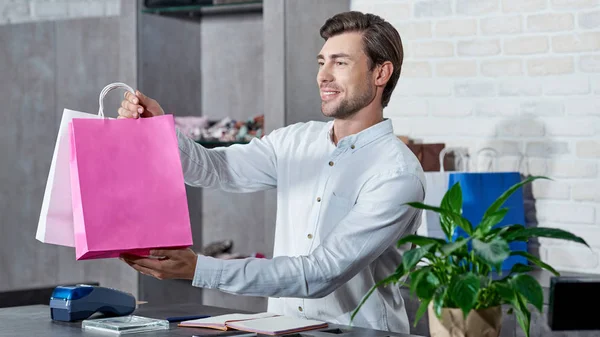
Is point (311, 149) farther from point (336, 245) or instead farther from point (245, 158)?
point (336, 245)

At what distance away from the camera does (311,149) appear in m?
2.72

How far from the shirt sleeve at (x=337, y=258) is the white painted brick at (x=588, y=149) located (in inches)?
40.9

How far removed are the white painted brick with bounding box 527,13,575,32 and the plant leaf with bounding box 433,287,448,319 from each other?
193 centimetres

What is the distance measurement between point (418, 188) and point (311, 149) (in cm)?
38

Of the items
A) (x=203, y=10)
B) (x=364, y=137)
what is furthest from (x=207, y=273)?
(x=203, y=10)

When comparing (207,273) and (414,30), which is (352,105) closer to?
(207,273)

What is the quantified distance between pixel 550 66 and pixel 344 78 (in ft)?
3.56

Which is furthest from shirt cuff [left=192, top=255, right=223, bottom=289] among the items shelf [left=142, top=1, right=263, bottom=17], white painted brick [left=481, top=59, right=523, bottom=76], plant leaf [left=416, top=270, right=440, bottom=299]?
shelf [left=142, top=1, right=263, bottom=17]

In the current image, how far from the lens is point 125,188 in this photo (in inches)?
81.0

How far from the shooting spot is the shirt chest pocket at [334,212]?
8.40 ft

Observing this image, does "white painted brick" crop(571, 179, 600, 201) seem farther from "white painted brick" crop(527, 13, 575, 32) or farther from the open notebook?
the open notebook

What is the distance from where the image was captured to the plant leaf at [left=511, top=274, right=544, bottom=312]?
1.58 meters

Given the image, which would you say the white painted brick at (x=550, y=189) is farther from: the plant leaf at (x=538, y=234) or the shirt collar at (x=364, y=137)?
the plant leaf at (x=538, y=234)

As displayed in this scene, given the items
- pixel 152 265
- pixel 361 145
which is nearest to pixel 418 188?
pixel 361 145
